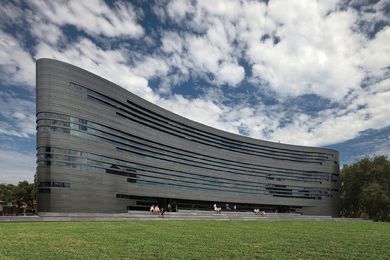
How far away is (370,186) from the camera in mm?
76938

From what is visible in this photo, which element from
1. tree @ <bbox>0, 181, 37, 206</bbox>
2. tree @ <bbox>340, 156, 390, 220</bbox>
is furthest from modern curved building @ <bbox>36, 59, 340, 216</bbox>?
tree @ <bbox>0, 181, 37, 206</bbox>

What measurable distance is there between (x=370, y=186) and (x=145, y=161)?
54.7m

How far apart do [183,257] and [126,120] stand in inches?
2142

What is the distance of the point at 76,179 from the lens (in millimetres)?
51125

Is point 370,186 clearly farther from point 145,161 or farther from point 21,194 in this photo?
point 21,194

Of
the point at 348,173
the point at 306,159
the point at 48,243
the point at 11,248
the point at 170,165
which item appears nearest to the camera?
the point at 11,248

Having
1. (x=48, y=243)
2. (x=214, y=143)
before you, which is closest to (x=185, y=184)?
(x=214, y=143)

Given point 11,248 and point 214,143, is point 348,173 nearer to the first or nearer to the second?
point 214,143

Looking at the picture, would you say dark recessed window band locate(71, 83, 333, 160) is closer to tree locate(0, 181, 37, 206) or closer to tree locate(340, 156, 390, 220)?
tree locate(340, 156, 390, 220)

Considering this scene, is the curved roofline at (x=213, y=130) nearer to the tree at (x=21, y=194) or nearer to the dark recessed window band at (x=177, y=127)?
the dark recessed window band at (x=177, y=127)

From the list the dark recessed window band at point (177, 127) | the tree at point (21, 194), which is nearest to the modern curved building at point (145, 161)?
the dark recessed window band at point (177, 127)

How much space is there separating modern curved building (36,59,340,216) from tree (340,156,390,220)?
751 inches

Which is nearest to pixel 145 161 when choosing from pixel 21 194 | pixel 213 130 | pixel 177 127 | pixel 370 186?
pixel 177 127

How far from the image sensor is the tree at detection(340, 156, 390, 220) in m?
75.4
